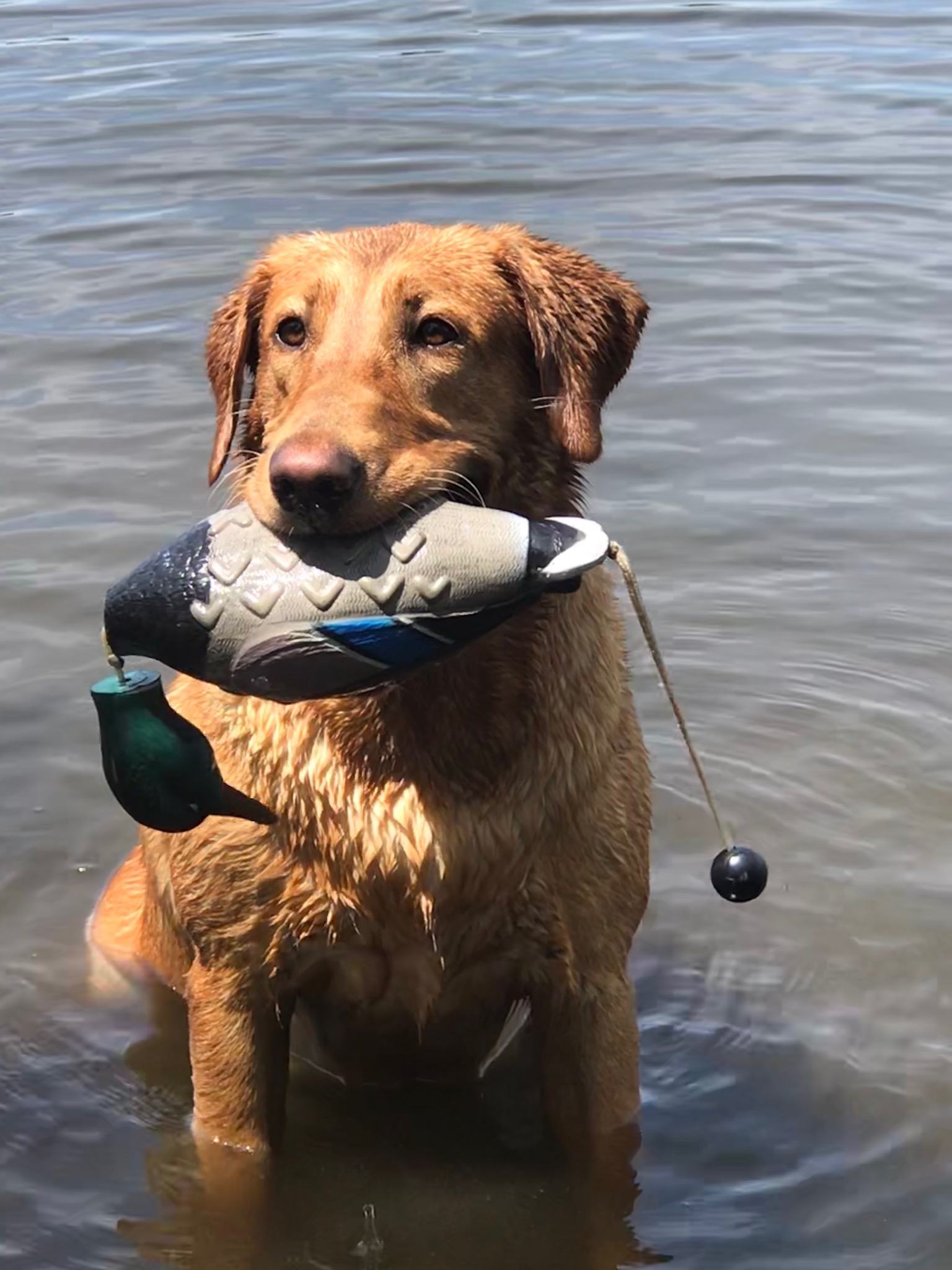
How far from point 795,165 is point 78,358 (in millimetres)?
5042

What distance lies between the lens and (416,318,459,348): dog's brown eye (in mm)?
4309

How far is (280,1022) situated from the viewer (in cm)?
454

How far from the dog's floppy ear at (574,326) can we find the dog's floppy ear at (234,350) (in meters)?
0.58

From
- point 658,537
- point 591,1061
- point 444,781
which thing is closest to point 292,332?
point 444,781

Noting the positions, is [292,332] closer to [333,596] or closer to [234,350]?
[234,350]

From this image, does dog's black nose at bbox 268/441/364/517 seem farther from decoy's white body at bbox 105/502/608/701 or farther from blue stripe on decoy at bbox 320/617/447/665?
blue stripe on decoy at bbox 320/617/447/665

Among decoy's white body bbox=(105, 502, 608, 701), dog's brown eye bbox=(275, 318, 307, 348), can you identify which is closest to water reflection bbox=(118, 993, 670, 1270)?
decoy's white body bbox=(105, 502, 608, 701)

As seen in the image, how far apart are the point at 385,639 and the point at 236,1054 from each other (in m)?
1.19

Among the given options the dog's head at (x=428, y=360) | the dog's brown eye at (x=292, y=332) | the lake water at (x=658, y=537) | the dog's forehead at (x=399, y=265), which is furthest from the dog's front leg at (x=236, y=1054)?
the dog's forehead at (x=399, y=265)

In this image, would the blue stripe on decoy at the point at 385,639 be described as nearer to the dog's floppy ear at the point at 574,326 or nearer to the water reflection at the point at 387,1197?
the dog's floppy ear at the point at 574,326

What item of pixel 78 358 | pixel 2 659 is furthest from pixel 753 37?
pixel 2 659

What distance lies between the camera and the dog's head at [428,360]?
4.01 m

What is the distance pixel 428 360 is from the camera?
14.0 feet

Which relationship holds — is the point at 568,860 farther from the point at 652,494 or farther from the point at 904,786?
the point at 652,494
